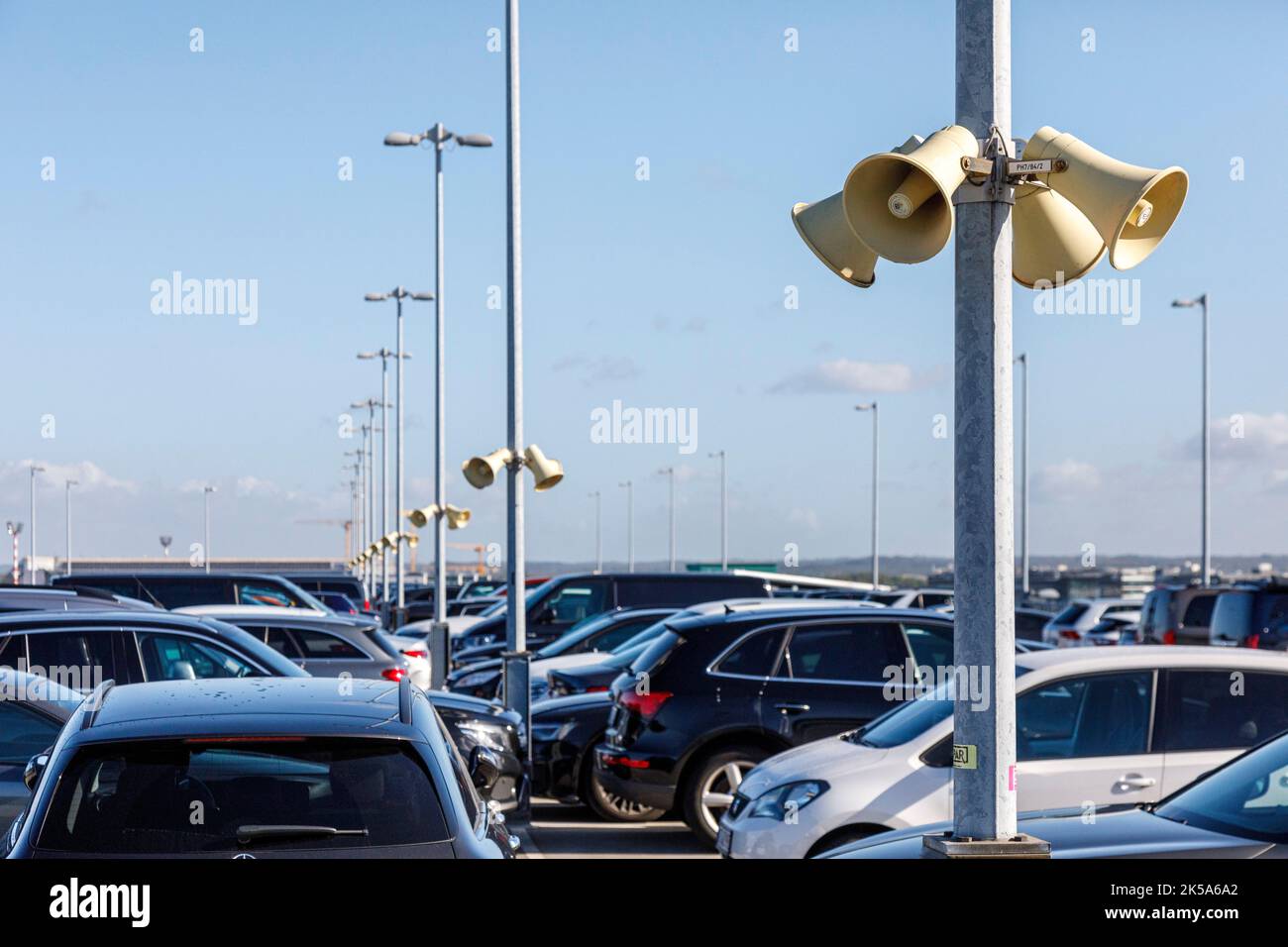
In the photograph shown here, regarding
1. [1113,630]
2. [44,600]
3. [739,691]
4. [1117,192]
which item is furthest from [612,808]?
[1113,630]

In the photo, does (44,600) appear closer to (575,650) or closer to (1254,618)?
(575,650)

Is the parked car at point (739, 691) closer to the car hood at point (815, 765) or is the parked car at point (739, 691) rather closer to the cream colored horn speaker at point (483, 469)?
the car hood at point (815, 765)

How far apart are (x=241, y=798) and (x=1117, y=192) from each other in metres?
3.41

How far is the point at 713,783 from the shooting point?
10914 millimetres

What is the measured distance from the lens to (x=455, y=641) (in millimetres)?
24641

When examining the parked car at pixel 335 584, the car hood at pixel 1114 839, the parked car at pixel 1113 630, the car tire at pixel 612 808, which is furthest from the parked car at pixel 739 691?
the parked car at pixel 335 584

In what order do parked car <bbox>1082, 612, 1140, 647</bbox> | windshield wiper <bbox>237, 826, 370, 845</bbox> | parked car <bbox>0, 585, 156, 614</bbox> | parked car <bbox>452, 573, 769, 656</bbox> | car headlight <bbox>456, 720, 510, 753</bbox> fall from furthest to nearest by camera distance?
parked car <bbox>1082, 612, 1140, 647</bbox> → parked car <bbox>452, 573, 769, 656</bbox> → parked car <bbox>0, 585, 156, 614</bbox> → car headlight <bbox>456, 720, 510, 753</bbox> → windshield wiper <bbox>237, 826, 370, 845</bbox>

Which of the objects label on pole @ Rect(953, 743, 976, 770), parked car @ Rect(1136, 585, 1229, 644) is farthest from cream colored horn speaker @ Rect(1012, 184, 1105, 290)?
parked car @ Rect(1136, 585, 1229, 644)

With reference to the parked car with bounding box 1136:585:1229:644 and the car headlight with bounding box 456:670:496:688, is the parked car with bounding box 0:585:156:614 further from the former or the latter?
the parked car with bounding box 1136:585:1229:644

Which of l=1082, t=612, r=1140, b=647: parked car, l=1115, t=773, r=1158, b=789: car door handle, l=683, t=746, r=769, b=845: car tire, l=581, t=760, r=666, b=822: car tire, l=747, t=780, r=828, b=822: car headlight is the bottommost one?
l=1082, t=612, r=1140, b=647: parked car

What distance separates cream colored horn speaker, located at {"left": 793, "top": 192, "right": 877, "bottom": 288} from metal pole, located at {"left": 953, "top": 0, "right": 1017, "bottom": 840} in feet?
1.20

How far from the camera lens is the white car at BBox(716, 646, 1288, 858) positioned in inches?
324
